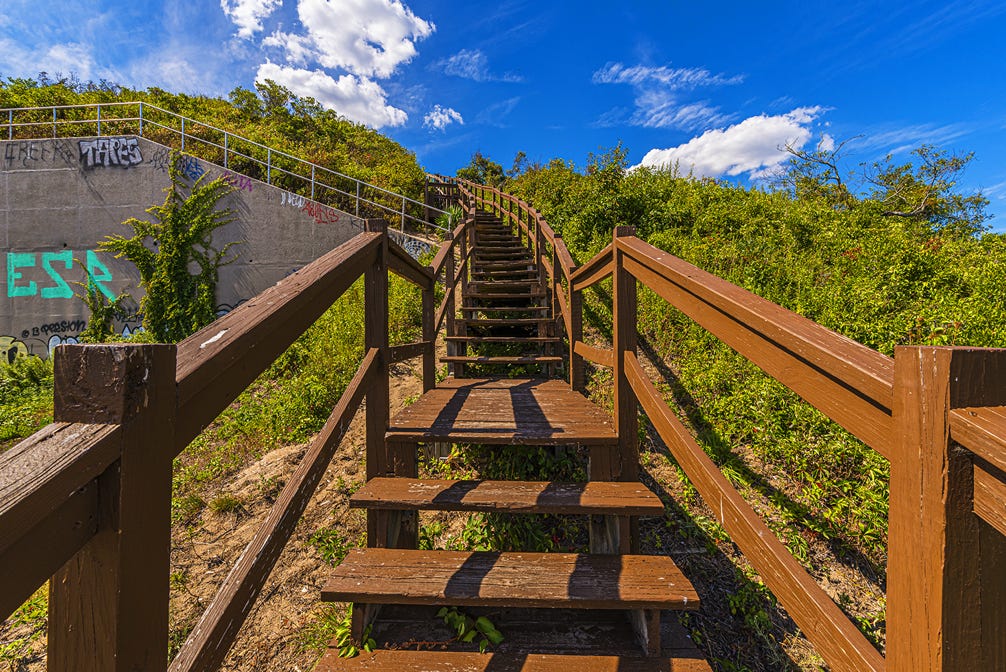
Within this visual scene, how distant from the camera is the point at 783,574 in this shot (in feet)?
3.36

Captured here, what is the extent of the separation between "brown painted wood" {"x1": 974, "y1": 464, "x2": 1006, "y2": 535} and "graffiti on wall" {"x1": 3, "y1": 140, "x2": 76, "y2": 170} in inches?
595

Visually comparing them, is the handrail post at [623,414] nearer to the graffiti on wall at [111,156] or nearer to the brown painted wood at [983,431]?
the brown painted wood at [983,431]

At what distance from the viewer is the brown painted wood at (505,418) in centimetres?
209

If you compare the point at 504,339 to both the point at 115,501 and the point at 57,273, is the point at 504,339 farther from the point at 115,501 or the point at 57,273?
the point at 57,273

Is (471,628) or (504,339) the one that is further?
(504,339)

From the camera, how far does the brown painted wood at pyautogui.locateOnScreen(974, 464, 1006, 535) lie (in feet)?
1.97

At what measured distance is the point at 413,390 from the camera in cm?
433

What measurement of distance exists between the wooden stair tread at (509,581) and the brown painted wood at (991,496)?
99cm

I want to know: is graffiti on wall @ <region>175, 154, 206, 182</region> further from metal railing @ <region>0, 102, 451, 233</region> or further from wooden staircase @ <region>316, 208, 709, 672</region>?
wooden staircase @ <region>316, 208, 709, 672</region>

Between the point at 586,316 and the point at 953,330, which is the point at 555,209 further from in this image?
the point at 953,330

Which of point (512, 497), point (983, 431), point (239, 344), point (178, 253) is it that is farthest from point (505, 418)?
point (178, 253)

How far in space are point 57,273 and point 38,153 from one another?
9.59 ft

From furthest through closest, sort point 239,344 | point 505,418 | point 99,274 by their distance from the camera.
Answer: point 99,274, point 505,418, point 239,344

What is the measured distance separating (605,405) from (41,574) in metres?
3.32
